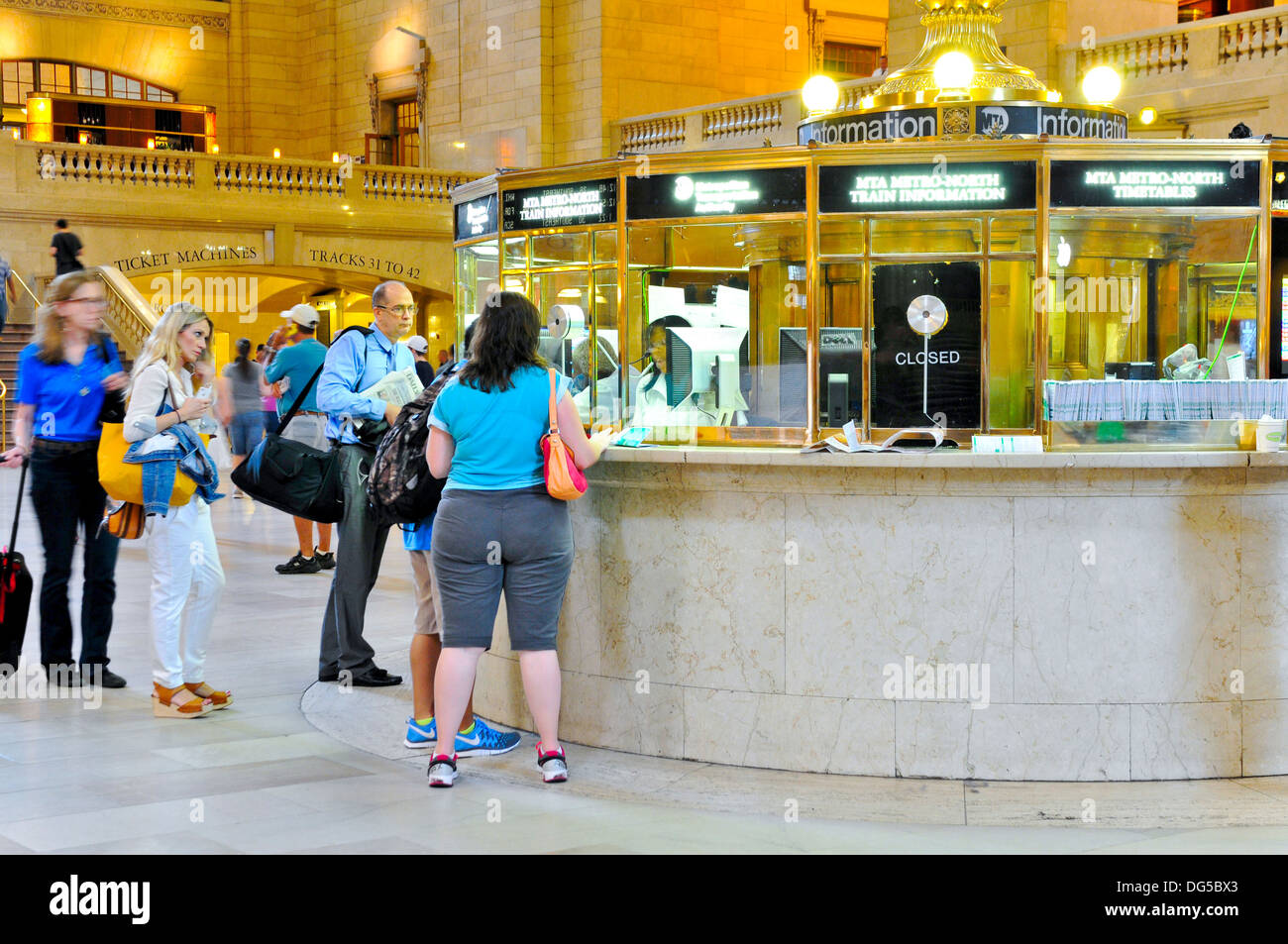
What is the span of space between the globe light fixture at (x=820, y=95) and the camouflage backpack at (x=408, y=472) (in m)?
3.58

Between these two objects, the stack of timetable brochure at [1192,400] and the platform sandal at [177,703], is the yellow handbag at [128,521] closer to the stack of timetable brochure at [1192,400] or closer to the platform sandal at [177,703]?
the platform sandal at [177,703]

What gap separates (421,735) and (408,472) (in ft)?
3.73

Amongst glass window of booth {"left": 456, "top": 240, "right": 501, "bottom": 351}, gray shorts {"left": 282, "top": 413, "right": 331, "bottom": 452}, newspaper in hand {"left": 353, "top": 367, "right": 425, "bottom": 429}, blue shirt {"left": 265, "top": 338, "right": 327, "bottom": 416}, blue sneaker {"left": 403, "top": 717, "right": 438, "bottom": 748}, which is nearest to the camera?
blue sneaker {"left": 403, "top": 717, "right": 438, "bottom": 748}

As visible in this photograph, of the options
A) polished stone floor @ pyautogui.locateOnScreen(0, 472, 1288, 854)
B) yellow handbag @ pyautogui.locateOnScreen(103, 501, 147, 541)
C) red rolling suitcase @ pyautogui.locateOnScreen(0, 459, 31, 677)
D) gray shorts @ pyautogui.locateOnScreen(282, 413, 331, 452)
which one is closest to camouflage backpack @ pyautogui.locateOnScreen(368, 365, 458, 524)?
polished stone floor @ pyautogui.locateOnScreen(0, 472, 1288, 854)

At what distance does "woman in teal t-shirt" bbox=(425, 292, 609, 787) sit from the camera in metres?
5.91

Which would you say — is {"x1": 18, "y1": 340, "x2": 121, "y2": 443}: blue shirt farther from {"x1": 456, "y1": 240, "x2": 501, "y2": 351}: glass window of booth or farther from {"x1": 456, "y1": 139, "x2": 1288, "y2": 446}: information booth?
{"x1": 456, "y1": 139, "x2": 1288, "y2": 446}: information booth

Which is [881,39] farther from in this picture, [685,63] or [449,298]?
[449,298]

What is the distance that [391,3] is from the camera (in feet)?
118

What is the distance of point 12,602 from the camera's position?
7.90m

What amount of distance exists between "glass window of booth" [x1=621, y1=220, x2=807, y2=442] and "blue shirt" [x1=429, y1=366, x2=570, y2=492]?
1.14 metres

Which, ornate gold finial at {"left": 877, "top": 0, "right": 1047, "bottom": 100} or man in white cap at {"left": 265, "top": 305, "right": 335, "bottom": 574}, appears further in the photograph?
man in white cap at {"left": 265, "top": 305, "right": 335, "bottom": 574}

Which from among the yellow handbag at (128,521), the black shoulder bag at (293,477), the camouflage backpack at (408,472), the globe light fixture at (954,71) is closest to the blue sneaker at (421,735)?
the camouflage backpack at (408,472)
